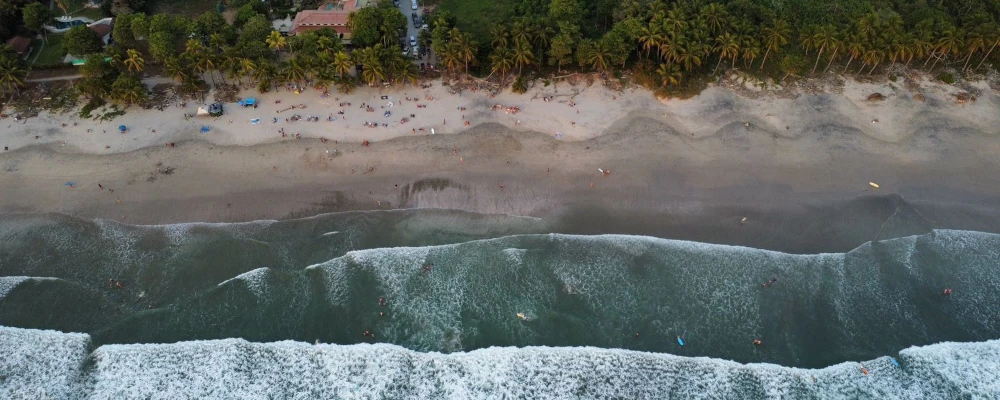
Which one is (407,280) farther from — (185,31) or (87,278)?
(185,31)

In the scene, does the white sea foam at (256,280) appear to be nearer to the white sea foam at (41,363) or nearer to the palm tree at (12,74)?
the white sea foam at (41,363)

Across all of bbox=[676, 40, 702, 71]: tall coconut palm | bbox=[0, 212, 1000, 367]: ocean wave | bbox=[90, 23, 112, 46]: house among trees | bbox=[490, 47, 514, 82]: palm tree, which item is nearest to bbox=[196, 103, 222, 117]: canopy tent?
bbox=[0, 212, 1000, 367]: ocean wave

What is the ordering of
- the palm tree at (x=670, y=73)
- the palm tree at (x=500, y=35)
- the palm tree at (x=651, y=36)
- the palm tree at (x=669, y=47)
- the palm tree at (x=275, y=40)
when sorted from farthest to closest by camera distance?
1. the palm tree at (x=275, y=40)
2. the palm tree at (x=500, y=35)
3. the palm tree at (x=651, y=36)
4. the palm tree at (x=670, y=73)
5. the palm tree at (x=669, y=47)

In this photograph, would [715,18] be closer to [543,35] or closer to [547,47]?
[547,47]

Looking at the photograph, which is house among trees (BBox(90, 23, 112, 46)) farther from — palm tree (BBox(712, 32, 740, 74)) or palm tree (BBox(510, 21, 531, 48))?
palm tree (BBox(712, 32, 740, 74))

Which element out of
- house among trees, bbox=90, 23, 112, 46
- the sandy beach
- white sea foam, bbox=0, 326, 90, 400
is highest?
house among trees, bbox=90, 23, 112, 46

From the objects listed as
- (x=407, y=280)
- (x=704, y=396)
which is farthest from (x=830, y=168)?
(x=407, y=280)

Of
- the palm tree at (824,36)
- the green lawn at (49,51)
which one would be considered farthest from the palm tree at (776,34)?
the green lawn at (49,51)

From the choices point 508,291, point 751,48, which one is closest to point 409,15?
point 751,48
